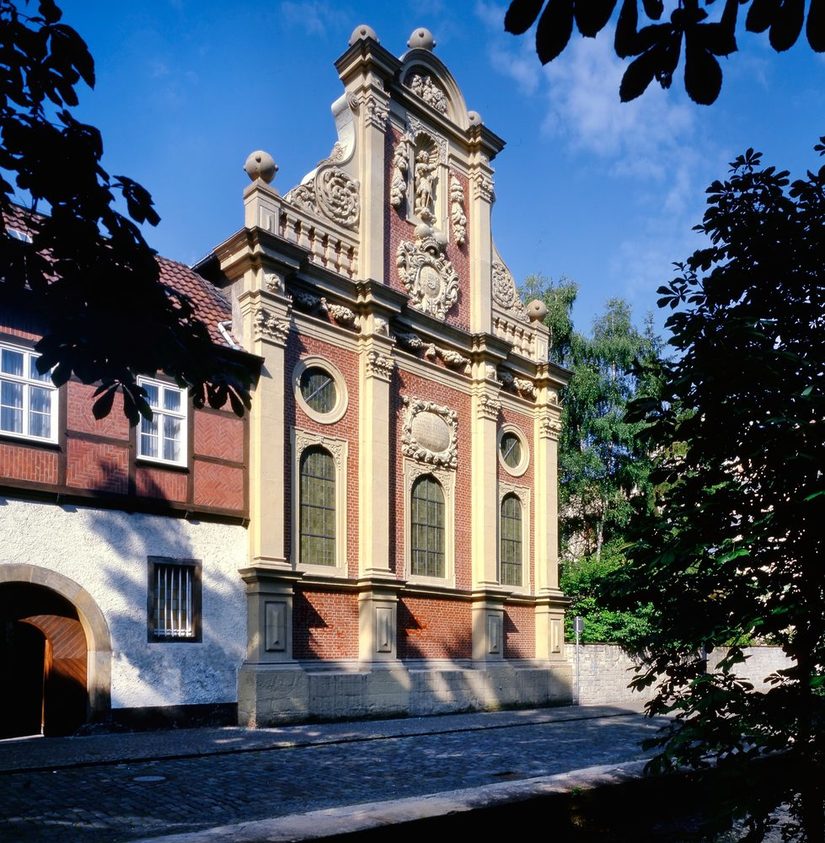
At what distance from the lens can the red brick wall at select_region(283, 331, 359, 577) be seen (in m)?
17.2

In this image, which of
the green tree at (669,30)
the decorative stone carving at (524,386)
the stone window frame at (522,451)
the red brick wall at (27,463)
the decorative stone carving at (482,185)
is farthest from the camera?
the decorative stone carving at (524,386)

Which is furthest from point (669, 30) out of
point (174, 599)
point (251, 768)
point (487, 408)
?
point (487, 408)

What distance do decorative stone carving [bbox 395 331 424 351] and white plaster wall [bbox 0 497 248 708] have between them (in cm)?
582

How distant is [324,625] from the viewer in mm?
17188

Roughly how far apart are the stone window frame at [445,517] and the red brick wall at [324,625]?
188 centimetres

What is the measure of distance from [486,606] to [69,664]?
9530mm

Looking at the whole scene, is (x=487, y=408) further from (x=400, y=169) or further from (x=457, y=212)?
(x=400, y=169)

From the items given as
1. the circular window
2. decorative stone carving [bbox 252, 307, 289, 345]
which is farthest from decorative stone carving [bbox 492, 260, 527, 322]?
decorative stone carving [bbox 252, 307, 289, 345]

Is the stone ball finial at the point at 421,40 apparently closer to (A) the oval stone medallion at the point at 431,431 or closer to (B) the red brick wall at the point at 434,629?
(A) the oval stone medallion at the point at 431,431

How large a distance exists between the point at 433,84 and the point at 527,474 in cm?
973

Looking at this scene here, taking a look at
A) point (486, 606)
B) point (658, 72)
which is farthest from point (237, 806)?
point (486, 606)

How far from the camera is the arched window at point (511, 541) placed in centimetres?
2191

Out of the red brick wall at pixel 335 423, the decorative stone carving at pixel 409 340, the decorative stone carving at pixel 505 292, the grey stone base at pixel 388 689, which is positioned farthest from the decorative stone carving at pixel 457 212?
the grey stone base at pixel 388 689

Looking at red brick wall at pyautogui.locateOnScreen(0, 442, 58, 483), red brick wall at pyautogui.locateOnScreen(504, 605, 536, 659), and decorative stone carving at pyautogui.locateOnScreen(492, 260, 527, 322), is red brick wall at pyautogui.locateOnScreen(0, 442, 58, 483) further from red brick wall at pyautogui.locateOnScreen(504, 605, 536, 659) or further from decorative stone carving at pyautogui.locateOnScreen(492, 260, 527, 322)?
decorative stone carving at pyautogui.locateOnScreen(492, 260, 527, 322)
